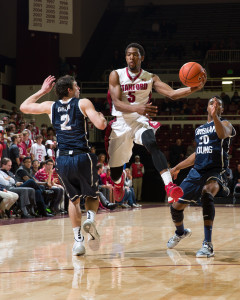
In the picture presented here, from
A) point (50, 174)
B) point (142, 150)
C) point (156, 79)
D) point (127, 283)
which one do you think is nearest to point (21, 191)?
point (50, 174)

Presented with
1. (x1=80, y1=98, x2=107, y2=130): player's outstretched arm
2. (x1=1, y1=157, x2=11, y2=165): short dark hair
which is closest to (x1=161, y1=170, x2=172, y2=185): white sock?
(x1=80, y1=98, x2=107, y2=130): player's outstretched arm

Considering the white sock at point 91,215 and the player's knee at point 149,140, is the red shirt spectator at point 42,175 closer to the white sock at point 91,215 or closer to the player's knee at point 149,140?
the white sock at point 91,215

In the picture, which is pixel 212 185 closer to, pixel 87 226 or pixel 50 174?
pixel 87 226

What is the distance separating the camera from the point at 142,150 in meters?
20.0

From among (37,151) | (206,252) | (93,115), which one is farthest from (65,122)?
(37,151)

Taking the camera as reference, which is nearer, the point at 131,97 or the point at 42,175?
the point at 131,97

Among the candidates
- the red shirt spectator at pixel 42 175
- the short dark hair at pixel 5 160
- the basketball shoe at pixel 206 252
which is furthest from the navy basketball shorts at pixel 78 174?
the red shirt spectator at pixel 42 175

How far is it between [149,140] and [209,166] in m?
0.75

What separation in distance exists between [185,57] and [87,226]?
2124 centimetres

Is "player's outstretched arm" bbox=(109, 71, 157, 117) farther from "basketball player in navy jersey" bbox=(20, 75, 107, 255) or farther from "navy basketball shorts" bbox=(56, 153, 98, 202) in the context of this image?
"navy basketball shorts" bbox=(56, 153, 98, 202)

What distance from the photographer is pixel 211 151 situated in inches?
230

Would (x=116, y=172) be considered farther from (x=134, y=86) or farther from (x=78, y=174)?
(x=134, y=86)

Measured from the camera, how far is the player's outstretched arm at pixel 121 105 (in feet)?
18.2

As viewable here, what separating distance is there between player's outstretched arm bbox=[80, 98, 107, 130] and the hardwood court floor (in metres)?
1.37
